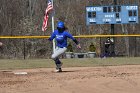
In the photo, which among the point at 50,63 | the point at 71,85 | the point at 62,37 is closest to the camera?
the point at 71,85

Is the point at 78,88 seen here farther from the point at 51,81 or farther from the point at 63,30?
the point at 63,30

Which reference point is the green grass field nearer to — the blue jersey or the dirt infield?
the blue jersey

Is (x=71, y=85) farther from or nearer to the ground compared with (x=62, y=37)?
nearer to the ground

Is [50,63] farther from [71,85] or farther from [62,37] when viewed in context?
[71,85]

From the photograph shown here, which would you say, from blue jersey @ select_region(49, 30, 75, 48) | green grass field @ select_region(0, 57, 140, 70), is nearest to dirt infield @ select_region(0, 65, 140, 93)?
blue jersey @ select_region(49, 30, 75, 48)

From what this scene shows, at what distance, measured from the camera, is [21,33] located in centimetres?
4569

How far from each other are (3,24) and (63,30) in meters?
31.6

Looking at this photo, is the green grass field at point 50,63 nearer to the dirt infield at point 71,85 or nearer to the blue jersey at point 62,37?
the blue jersey at point 62,37

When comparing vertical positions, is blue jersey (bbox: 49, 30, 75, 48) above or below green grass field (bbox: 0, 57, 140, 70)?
above

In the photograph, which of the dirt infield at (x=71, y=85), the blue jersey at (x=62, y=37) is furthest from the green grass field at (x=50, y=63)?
the dirt infield at (x=71, y=85)

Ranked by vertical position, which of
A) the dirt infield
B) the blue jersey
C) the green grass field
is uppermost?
the blue jersey

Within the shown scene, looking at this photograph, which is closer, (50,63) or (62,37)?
(62,37)

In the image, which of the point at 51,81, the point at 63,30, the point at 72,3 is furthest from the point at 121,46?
the point at 51,81

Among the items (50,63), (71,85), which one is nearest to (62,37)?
(71,85)
